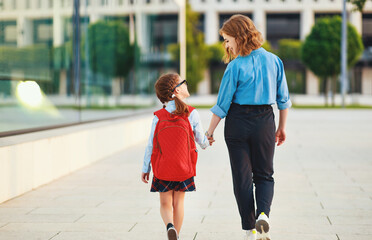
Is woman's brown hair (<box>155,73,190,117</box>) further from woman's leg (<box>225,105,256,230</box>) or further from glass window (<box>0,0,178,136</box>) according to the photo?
glass window (<box>0,0,178,136</box>)

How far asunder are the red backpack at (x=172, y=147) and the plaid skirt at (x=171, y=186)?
93mm

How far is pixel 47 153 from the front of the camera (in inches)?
303

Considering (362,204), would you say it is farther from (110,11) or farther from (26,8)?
(110,11)

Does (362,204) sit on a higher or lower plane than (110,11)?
lower

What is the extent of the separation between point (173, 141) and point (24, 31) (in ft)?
17.3

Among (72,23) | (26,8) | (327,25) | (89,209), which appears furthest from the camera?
(327,25)

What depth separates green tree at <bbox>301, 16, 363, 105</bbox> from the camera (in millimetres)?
35969

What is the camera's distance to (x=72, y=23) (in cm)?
1085

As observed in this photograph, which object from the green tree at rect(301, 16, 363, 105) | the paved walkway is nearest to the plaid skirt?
the paved walkway

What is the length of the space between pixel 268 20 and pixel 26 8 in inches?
2384

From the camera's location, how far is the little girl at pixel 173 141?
13.7 ft

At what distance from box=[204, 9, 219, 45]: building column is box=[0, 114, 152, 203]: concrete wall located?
185 feet

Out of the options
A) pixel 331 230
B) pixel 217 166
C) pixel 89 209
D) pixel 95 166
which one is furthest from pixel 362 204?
pixel 95 166

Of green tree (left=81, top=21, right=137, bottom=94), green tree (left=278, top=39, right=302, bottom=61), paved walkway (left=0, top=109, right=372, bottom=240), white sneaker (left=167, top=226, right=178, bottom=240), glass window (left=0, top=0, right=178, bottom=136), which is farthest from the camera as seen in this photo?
green tree (left=278, top=39, right=302, bottom=61)
